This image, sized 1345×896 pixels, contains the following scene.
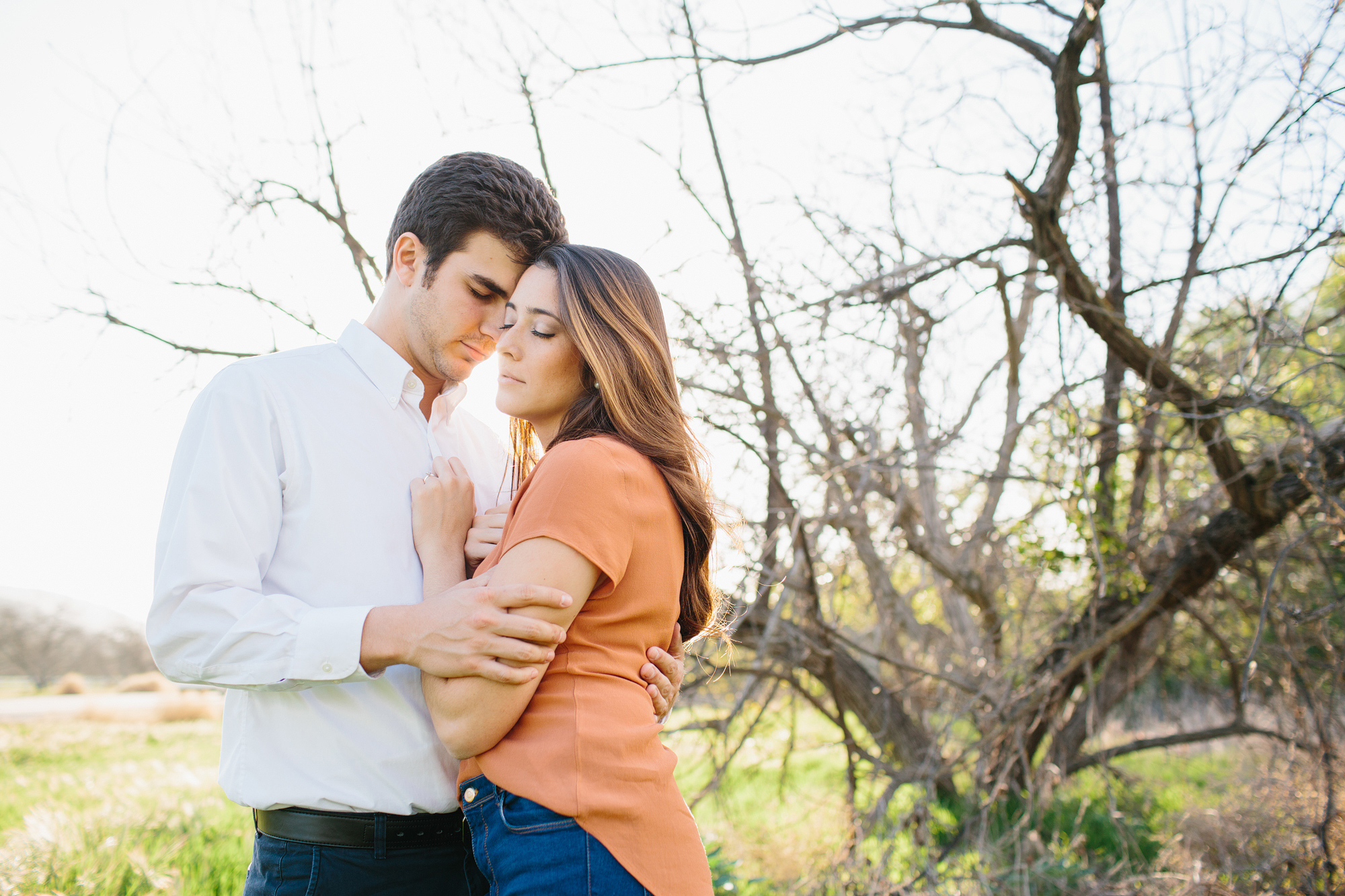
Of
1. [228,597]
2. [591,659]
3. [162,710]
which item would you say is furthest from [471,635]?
[162,710]

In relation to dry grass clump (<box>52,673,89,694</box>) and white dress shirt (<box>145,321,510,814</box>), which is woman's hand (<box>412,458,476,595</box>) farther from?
dry grass clump (<box>52,673,89,694</box>)

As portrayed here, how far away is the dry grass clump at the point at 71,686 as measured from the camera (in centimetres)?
766

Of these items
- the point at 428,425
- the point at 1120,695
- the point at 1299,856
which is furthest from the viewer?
the point at 1120,695

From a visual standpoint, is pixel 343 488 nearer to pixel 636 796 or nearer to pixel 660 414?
pixel 660 414

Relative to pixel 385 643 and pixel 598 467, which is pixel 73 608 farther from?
pixel 598 467

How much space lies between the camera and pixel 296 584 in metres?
1.51

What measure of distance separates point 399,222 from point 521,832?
4.68 feet

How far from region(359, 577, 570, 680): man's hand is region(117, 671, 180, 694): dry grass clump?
8.46 m

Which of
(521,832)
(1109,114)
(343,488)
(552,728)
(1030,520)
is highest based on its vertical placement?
(1109,114)

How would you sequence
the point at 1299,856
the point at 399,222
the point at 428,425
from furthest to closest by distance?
the point at 1299,856 < the point at 399,222 < the point at 428,425

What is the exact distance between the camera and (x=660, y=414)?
1.66m

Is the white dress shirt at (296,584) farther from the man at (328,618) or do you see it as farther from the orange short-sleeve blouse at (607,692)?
the orange short-sleeve blouse at (607,692)

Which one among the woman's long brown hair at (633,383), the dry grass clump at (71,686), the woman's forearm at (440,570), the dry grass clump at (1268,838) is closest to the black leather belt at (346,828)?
the woman's forearm at (440,570)

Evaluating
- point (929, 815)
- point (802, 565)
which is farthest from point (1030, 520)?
point (929, 815)
